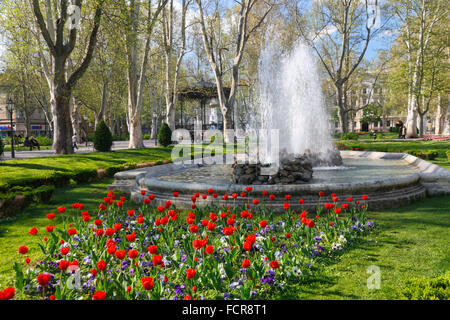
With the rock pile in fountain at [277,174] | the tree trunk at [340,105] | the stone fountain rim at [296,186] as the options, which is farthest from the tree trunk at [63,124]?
the tree trunk at [340,105]

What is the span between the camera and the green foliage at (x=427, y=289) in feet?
9.21

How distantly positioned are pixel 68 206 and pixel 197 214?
3664mm

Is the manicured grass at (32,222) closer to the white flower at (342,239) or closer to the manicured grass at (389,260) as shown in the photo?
the manicured grass at (389,260)

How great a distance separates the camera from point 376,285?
10.5 ft

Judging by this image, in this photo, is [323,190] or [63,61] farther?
[63,61]

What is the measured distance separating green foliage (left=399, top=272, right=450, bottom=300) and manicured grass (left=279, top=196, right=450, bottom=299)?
0.11 metres

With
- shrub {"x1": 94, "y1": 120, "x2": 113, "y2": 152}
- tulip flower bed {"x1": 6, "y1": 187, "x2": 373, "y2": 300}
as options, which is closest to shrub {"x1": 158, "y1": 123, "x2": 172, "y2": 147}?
shrub {"x1": 94, "y1": 120, "x2": 113, "y2": 152}

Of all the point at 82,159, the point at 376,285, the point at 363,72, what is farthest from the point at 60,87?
the point at 363,72

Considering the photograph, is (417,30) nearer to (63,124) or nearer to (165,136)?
(165,136)

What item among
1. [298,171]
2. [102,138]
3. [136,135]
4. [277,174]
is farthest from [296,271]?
[136,135]

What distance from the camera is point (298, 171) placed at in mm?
7781

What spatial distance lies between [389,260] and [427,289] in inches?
39.5

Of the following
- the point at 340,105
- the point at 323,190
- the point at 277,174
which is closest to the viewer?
the point at 323,190

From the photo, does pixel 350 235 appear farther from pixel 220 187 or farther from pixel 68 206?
pixel 68 206
